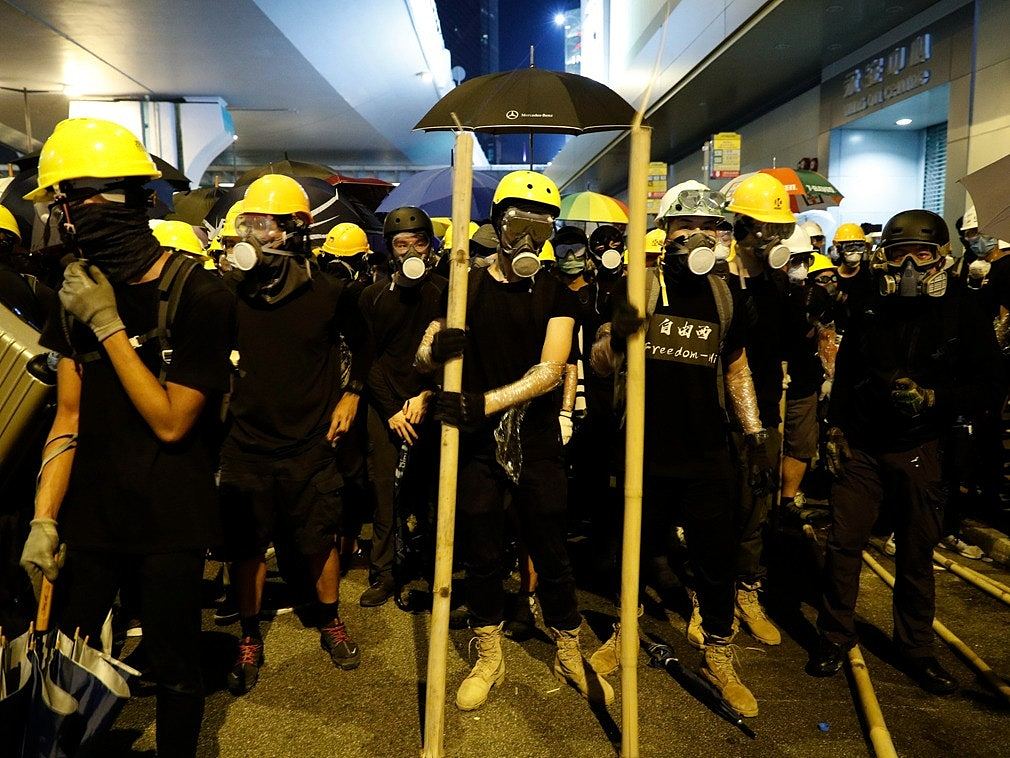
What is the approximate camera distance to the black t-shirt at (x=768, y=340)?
4.62 m

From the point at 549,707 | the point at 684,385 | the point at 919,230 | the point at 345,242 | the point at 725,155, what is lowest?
the point at 549,707

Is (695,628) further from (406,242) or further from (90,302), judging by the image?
(90,302)

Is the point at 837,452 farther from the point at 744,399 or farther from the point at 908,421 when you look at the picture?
the point at 744,399

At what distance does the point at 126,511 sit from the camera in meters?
2.66

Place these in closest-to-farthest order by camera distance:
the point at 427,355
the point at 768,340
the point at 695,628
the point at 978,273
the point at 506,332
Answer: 1. the point at 427,355
2. the point at 506,332
3. the point at 695,628
4. the point at 768,340
5. the point at 978,273

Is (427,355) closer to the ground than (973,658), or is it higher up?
higher up

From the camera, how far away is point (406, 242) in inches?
211

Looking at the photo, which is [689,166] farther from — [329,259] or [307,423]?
[307,423]

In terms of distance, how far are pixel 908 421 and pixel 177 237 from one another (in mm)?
5412

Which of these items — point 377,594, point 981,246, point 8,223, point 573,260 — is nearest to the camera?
point 8,223

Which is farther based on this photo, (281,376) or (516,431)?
(281,376)

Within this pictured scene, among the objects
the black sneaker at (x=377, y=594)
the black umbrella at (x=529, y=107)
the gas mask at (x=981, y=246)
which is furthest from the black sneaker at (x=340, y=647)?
the gas mask at (x=981, y=246)

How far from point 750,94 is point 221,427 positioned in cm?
1597

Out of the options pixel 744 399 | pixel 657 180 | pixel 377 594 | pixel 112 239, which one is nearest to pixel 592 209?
pixel 744 399
